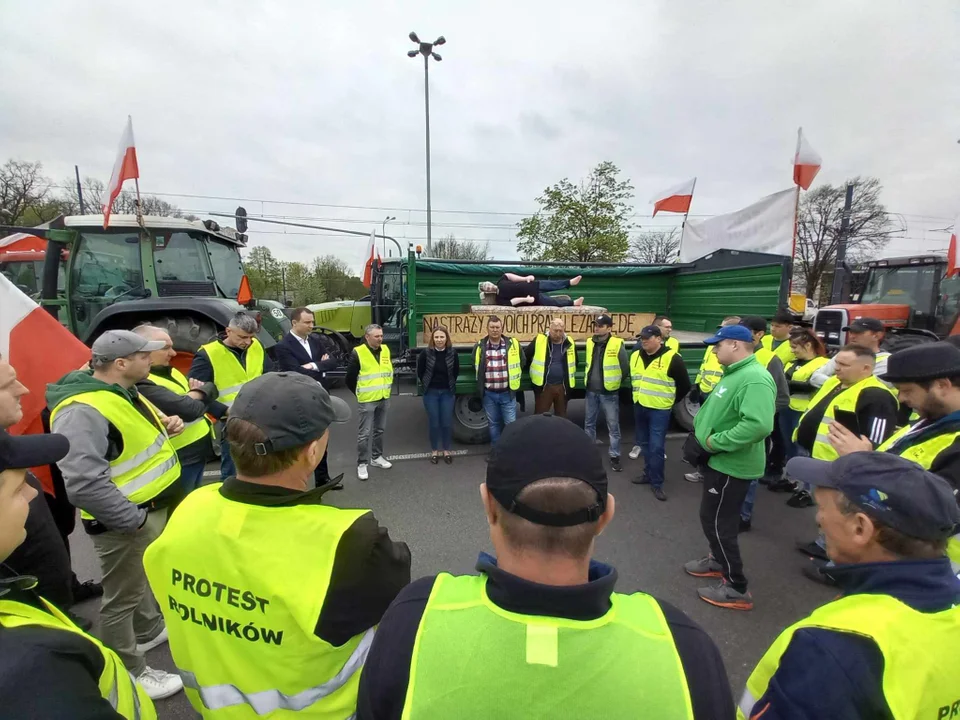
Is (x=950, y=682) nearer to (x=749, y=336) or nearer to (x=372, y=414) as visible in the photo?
(x=749, y=336)

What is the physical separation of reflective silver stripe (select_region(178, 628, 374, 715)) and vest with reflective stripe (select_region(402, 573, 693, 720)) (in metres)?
0.52

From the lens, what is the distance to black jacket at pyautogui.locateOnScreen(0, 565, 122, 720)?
74cm

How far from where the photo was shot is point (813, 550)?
364 centimetres

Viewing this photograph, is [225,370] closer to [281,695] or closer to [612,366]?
[281,695]

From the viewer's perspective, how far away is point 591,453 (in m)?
0.94

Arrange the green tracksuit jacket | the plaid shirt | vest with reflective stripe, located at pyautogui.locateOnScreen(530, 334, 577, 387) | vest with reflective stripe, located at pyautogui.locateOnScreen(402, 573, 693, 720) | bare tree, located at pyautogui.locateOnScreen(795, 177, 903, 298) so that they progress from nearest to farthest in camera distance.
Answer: vest with reflective stripe, located at pyautogui.locateOnScreen(402, 573, 693, 720) → the green tracksuit jacket → the plaid shirt → vest with reflective stripe, located at pyautogui.locateOnScreen(530, 334, 577, 387) → bare tree, located at pyautogui.locateOnScreen(795, 177, 903, 298)

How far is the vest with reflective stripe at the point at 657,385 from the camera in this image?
4793 mm

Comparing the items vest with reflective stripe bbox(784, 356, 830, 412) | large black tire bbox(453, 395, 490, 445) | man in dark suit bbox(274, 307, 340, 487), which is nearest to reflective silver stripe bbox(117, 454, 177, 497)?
man in dark suit bbox(274, 307, 340, 487)

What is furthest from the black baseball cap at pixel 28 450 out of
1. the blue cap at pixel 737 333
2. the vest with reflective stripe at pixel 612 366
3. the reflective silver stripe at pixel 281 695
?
the vest with reflective stripe at pixel 612 366

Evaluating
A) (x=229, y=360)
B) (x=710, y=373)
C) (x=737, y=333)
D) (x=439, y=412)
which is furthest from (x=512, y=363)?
(x=229, y=360)

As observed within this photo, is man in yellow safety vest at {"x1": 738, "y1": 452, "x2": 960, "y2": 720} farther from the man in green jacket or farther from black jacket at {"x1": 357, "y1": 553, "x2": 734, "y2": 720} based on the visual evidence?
the man in green jacket

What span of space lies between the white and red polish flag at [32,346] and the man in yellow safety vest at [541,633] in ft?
10.1

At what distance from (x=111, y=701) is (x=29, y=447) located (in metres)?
0.60

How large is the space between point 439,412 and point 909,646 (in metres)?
4.79
